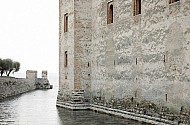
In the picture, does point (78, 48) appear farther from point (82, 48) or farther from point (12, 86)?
point (12, 86)

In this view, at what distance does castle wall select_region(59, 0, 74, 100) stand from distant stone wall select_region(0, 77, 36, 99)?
9.39 m

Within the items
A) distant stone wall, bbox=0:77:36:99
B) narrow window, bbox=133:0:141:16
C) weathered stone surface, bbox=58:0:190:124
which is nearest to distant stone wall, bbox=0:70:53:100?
distant stone wall, bbox=0:77:36:99

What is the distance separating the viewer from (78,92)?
21.6 metres

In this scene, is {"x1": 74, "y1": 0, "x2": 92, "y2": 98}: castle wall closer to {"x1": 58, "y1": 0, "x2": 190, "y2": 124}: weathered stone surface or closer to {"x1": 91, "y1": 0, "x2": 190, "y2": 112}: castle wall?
{"x1": 58, "y1": 0, "x2": 190, "y2": 124}: weathered stone surface

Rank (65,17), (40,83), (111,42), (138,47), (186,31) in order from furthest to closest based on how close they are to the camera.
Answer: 1. (40,83)
2. (65,17)
3. (111,42)
4. (138,47)
5. (186,31)

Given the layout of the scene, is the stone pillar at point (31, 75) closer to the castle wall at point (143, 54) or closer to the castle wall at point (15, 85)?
the castle wall at point (15, 85)

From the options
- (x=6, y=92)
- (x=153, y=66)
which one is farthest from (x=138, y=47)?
(x=6, y=92)

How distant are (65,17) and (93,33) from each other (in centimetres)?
277

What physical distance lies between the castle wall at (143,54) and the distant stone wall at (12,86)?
13.1m

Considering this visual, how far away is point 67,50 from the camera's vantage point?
899 inches

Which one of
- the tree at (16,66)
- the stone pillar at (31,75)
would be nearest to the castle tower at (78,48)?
the stone pillar at (31,75)

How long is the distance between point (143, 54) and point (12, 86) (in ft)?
76.6

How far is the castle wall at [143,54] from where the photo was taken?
1351 cm

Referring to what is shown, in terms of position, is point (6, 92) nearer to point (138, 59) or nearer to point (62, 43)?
point (62, 43)
